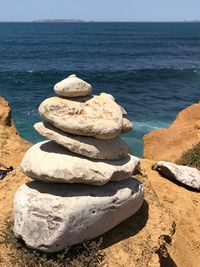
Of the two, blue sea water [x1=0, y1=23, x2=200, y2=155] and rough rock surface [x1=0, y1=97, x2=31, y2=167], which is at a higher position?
rough rock surface [x1=0, y1=97, x2=31, y2=167]

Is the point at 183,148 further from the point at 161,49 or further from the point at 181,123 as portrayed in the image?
the point at 161,49

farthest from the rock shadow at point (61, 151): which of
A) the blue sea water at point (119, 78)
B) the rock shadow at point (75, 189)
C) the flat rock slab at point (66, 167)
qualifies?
the blue sea water at point (119, 78)

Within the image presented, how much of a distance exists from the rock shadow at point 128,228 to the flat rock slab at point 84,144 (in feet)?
5.89

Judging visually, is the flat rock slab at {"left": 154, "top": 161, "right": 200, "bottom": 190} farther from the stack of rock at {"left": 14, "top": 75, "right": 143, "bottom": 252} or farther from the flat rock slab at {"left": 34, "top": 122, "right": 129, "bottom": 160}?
the flat rock slab at {"left": 34, "top": 122, "right": 129, "bottom": 160}

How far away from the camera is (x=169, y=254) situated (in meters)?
12.6

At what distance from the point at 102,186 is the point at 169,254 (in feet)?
9.46

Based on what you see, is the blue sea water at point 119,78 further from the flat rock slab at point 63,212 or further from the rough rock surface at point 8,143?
the flat rock slab at point 63,212

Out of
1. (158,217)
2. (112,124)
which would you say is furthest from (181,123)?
(112,124)

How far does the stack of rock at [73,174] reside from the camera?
1051 cm

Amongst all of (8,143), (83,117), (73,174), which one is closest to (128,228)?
(73,174)

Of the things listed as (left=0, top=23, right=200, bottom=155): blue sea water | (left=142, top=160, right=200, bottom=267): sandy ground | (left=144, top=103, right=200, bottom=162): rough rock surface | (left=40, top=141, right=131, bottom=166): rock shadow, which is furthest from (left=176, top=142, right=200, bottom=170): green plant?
(left=0, top=23, right=200, bottom=155): blue sea water

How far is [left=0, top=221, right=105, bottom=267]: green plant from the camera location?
10641 millimetres

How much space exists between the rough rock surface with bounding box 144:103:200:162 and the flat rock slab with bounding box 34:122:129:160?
1221 cm

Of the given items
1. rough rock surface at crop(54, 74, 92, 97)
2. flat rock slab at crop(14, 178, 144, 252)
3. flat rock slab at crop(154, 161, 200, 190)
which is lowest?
flat rock slab at crop(154, 161, 200, 190)
